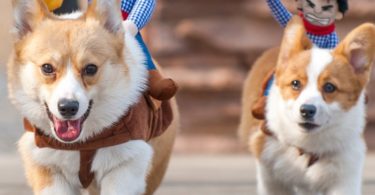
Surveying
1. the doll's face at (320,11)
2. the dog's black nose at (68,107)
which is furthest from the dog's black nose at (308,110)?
the dog's black nose at (68,107)

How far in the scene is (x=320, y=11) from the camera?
5434mm

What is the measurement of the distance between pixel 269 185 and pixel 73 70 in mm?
1442

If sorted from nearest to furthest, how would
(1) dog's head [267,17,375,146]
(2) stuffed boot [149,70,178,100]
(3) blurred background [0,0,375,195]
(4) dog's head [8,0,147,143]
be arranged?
(4) dog's head [8,0,147,143]
(2) stuffed boot [149,70,178,100]
(1) dog's head [267,17,375,146]
(3) blurred background [0,0,375,195]

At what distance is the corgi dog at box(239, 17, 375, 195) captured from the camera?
5.04 metres

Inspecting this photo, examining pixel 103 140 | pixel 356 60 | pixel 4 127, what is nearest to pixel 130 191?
pixel 103 140

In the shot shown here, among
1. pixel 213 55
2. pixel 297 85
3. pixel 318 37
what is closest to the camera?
pixel 297 85

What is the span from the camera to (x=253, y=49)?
8508mm

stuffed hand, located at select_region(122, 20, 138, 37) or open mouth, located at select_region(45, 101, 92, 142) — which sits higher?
stuffed hand, located at select_region(122, 20, 138, 37)

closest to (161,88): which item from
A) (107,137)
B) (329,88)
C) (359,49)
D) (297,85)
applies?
(107,137)

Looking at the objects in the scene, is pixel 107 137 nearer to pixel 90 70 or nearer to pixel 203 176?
pixel 90 70

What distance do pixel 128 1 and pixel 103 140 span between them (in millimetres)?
955

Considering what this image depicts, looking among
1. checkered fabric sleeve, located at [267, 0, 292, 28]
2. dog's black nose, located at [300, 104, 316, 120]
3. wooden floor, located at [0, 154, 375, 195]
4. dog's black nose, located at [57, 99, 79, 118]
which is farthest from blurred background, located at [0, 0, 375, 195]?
dog's black nose, located at [57, 99, 79, 118]

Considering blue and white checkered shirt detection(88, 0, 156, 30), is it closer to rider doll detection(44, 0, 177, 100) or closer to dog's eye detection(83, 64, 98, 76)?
rider doll detection(44, 0, 177, 100)

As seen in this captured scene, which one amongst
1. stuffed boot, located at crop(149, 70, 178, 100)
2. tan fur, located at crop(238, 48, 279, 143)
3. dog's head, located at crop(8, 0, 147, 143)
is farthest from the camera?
tan fur, located at crop(238, 48, 279, 143)
